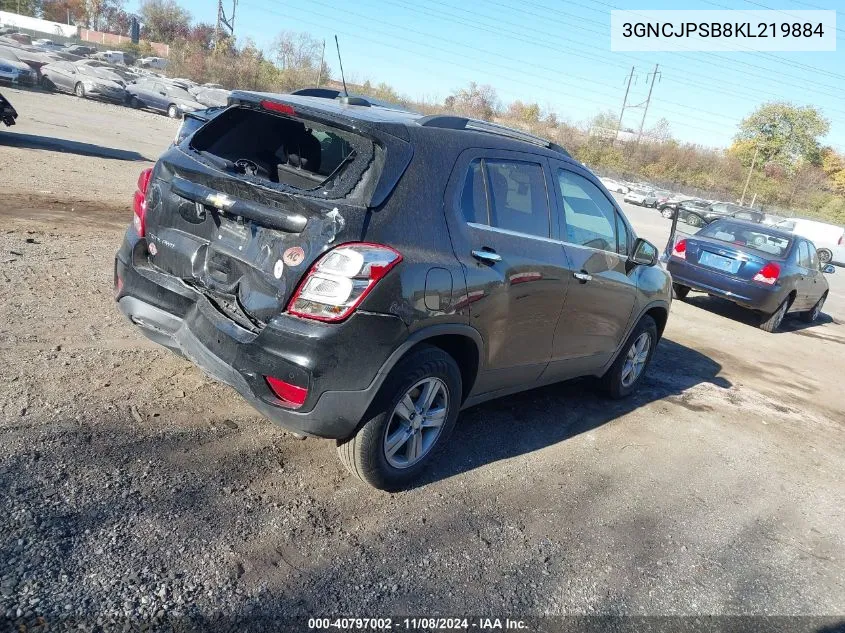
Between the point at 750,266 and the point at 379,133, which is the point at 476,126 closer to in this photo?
the point at 379,133

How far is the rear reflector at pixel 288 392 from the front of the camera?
3096 mm

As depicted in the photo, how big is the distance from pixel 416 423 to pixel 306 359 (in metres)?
0.84

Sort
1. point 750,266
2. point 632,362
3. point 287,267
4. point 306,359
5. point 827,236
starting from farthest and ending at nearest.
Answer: point 827,236
point 750,266
point 632,362
point 287,267
point 306,359

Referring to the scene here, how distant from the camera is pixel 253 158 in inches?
153

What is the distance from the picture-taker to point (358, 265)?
305 centimetres

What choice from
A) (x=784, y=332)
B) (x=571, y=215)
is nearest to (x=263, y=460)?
(x=571, y=215)

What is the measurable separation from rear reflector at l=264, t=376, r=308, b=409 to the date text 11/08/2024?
91cm

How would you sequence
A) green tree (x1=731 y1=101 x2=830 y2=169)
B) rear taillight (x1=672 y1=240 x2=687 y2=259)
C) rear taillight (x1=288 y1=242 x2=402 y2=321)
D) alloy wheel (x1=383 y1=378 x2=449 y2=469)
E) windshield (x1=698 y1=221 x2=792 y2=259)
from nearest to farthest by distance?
1. rear taillight (x1=288 y1=242 x2=402 y2=321)
2. alloy wheel (x1=383 y1=378 x2=449 y2=469)
3. windshield (x1=698 y1=221 x2=792 y2=259)
4. rear taillight (x1=672 y1=240 x2=687 y2=259)
5. green tree (x1=731 y1=101 x2=830 y2=169)

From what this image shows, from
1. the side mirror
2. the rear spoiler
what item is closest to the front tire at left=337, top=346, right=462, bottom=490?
the rear spoiler

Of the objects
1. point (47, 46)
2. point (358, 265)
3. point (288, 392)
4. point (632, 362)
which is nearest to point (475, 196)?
point (358, 265)

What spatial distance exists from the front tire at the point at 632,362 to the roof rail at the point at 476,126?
1821mm

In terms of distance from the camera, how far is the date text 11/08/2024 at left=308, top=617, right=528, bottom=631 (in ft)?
8.77

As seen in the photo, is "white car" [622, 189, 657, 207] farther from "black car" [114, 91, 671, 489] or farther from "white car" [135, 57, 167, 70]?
"black car" [114, 91, 671, 489]

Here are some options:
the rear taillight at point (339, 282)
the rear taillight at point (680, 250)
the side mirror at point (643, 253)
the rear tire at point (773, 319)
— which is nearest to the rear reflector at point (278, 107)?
the rear taillight at point (339, 282)
